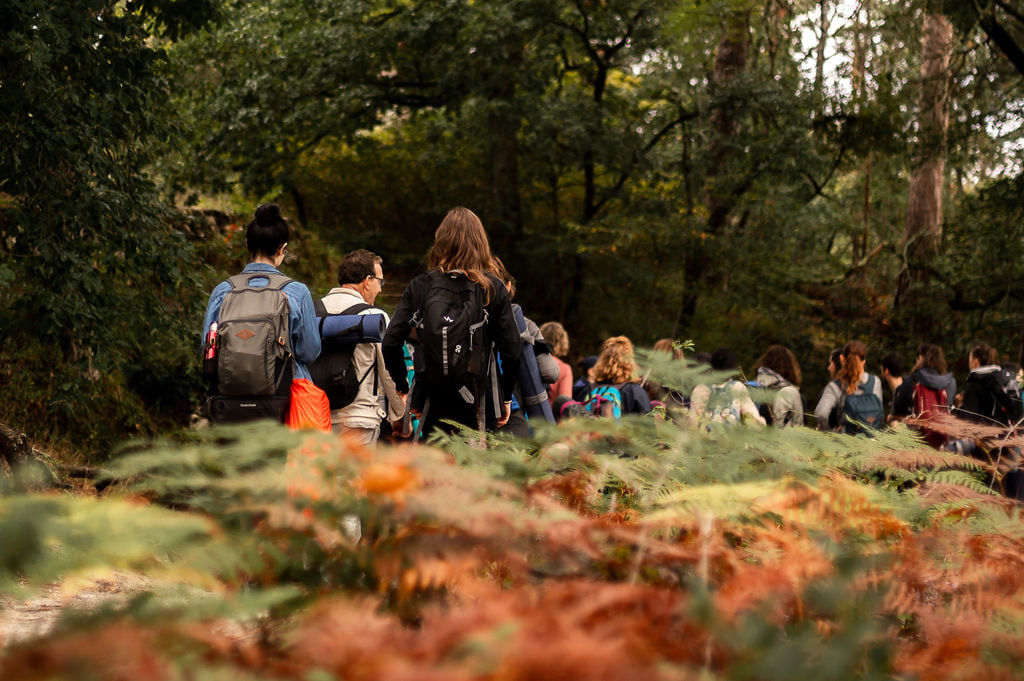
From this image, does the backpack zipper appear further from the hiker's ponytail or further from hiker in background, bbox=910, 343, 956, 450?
hiker in background, bbox=910, 343, 956, 450

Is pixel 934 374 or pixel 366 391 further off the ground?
pixel 366 391

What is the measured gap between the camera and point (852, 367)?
761 cm

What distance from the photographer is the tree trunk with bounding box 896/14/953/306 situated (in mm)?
13897

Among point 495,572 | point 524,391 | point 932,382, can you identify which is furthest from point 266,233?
point 932,382

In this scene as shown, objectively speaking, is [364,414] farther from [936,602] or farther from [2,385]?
[2,385]

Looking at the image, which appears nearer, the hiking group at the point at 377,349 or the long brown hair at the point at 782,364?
the hiking group at the point at 377,349

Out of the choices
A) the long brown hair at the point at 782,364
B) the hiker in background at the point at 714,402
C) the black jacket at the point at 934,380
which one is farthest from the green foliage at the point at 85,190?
the black jacket at the point at 934,380

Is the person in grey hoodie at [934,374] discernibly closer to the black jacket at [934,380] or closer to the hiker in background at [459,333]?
the black jacket at [934,380]

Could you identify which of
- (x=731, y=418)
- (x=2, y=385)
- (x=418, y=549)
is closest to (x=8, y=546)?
(x=418, y=549)

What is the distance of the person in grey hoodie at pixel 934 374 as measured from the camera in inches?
317

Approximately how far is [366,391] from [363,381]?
0.07m

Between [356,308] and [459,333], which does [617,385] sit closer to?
[356,308]

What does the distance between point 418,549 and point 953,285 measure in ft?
48.5

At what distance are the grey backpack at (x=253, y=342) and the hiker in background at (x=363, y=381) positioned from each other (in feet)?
2.31
